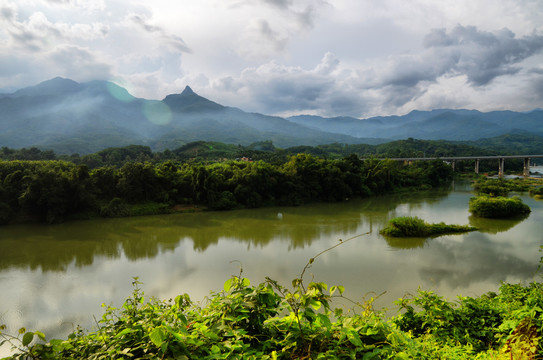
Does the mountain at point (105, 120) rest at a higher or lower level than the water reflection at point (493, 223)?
higher

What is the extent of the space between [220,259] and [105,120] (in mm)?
138961

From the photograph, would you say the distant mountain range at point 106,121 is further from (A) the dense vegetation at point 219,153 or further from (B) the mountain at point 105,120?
(A) the dense vegetation at point 219,153

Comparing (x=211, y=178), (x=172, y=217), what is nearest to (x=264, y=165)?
(x=211, y=178)

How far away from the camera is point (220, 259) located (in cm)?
1082

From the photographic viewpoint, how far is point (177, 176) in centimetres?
2075

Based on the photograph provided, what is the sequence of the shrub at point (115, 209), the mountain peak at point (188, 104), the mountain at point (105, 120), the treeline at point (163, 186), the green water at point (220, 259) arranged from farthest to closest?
1. the mountain peak at point (188, 104)
2. the mountain at point (105, 120)
3. the shrub at point (115, 209)
4. the treeline at point (163, 186)
5. the green water at point (220, 259)

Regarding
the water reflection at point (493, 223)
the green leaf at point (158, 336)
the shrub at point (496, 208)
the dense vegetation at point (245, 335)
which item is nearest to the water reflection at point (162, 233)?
the water reflection at point (493, 223)

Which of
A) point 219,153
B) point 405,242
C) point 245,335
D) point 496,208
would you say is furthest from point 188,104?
point 245,335

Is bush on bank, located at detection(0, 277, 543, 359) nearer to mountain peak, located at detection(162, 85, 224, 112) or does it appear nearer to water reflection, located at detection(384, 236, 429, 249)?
water reflection, located at detection(384, 236, 429, 249)

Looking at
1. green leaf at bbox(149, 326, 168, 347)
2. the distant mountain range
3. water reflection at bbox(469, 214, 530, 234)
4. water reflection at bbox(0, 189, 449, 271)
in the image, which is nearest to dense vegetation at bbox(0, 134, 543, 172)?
water reflection at bbox(0, 189, 449, 271)

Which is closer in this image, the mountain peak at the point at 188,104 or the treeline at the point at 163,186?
the treeline at the point at 163,186

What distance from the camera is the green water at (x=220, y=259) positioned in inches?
310

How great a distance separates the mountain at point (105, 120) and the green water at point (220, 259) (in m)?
62.4

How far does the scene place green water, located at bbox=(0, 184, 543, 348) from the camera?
25.8 feet
